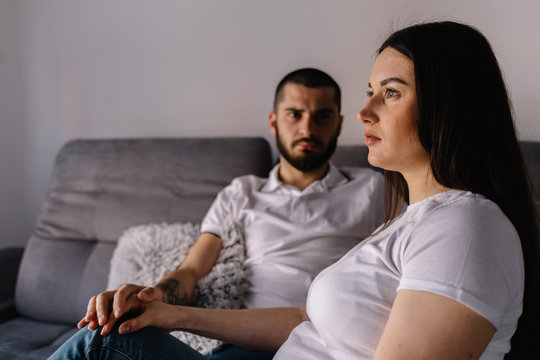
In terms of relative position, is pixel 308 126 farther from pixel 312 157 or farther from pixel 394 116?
pixel 394 116

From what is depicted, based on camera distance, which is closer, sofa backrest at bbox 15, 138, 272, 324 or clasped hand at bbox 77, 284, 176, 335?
clasped hand at bbox 77, 284, 176, 335

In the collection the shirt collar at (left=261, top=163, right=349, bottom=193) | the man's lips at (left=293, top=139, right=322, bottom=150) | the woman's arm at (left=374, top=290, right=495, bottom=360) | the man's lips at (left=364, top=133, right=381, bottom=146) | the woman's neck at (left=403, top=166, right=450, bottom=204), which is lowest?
the shirt collar at (left=261, top=163, right=349, bottom=193)

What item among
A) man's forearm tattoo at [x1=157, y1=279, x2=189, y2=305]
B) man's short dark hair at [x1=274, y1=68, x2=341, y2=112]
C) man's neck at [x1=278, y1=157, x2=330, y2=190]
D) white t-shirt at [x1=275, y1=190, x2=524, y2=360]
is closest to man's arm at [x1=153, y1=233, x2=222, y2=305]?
man's forearm tattoo at [x1=157, y1=279, x2=189, y2=305]

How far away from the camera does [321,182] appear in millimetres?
1504

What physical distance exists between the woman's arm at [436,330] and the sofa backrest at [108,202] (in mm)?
1131

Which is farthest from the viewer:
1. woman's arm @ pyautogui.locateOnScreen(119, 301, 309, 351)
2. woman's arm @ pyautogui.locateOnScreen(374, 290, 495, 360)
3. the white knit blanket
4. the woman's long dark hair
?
the white knit blanket

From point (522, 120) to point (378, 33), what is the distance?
24.2 inches

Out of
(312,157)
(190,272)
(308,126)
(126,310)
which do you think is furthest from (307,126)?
(126,310)

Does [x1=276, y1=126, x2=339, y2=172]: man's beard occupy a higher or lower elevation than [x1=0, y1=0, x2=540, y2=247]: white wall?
lower

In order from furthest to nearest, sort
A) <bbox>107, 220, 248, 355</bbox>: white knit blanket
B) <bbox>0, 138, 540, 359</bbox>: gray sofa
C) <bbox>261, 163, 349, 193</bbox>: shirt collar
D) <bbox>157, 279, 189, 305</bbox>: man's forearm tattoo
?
<bbox>0, 138, 540, 359</bbox>: gray sofa
<bbox>261, 163, 349, 193</bbox>: shirt collar
<bbox>107, 220, 248, 355</bbox>: white knit blanket
<bbox>157, 279, 189, 305</bbox>: man's forearm tattoo

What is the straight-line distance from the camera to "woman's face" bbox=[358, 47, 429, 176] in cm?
79

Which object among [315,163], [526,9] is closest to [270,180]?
[315,163]

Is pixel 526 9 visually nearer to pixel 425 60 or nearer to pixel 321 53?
pixel 321 53

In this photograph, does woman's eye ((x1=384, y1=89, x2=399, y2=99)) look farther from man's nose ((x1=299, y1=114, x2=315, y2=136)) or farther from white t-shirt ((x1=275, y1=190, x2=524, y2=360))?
man's nose ((x1=299, y1=114, x2=315, y2=136))
